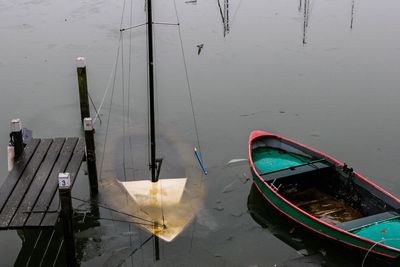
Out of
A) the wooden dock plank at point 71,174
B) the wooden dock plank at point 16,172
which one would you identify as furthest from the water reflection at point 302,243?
the wooden dock plank at point 16,172

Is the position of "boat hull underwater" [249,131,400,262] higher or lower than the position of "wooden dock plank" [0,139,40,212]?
lower

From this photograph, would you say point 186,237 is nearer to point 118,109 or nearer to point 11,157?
point 11,157

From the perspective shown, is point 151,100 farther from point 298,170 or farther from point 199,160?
Result: point 298,170

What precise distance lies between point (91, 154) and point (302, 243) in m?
4.99

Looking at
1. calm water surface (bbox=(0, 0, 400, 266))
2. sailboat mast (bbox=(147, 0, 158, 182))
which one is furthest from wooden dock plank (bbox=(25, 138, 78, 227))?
sailboat mast (bbox=(147, 0, 158, 182))

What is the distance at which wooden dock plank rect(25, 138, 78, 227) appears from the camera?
28.7 ft

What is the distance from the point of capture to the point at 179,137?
14906mm

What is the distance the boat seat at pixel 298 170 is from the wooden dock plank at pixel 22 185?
198 inches

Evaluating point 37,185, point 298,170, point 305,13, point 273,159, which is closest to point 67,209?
point 37,185

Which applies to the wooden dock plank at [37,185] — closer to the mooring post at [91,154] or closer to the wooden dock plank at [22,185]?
the wooden dock plank at [22,185]

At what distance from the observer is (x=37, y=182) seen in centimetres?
1000

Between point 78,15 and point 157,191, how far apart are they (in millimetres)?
17286

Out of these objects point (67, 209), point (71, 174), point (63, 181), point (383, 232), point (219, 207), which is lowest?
point (219, 207)

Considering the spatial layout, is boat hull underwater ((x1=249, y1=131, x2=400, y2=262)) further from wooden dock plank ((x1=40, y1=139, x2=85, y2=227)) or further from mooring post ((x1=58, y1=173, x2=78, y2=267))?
Answer: mooring post ((x1=58, y1=173, x2=78, y2=267))
